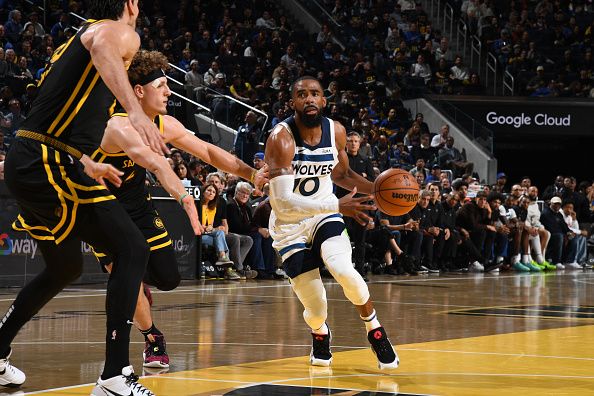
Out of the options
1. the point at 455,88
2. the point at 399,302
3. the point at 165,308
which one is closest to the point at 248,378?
the point at 165,308

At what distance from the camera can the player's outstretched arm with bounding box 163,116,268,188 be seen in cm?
616

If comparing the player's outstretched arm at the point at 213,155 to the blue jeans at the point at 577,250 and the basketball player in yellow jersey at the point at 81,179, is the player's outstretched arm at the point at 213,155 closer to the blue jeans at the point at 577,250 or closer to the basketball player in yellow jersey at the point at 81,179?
the basketball player in yellow jersey at the point at 81,179

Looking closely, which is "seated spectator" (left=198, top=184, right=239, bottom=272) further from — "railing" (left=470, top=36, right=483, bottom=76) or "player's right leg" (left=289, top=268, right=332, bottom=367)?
"railing" (left=470, top=36, right=483, bottom=76)

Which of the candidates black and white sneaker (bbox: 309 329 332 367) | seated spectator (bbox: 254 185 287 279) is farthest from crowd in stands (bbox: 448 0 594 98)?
A: black and white sneaker (bbox: 309 329 332 367)

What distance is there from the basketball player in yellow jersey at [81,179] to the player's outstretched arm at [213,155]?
101 cm

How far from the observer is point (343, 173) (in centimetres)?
718

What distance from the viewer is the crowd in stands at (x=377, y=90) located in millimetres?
15656

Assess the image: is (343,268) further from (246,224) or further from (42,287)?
(246,224)

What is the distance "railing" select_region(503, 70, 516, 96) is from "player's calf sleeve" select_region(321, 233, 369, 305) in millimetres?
22094

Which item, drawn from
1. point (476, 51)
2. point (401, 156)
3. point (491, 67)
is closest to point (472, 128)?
point (401, 156)

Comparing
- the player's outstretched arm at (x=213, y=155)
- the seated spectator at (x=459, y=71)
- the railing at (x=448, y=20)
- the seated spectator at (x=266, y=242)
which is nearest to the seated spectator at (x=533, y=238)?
the seated spectator at (x=266, y=242)

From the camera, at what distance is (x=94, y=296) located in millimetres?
11484

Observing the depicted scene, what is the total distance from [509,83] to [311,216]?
22.3m

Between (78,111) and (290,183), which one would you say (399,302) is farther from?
(78,111)
